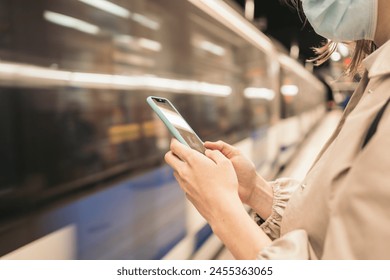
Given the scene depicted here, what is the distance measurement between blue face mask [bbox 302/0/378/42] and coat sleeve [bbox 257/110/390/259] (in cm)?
33

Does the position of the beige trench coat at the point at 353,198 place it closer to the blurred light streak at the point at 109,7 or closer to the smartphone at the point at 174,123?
the smartphone at the point at 174,123

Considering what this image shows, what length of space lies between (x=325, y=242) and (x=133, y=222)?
4.97ft

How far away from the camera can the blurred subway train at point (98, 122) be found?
1435mm

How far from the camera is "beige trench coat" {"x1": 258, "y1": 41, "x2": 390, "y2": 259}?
2.39 ft

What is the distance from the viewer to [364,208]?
74 cm

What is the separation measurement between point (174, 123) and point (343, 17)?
556 millimetres

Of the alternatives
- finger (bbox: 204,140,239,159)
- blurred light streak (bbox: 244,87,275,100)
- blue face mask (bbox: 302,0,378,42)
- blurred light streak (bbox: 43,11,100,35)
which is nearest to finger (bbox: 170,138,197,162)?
finger (bbox: 204,140,239,159)

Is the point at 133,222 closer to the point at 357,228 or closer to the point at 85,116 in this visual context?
the point at 85,116

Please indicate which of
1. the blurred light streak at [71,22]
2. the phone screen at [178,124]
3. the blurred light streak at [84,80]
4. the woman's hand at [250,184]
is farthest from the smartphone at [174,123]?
the blurred light streak at [71,22]

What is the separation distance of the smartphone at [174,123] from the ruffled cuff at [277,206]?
13.5 inches

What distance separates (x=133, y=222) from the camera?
85.0 inches

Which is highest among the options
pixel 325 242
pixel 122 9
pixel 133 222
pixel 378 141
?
pixel 122 9
